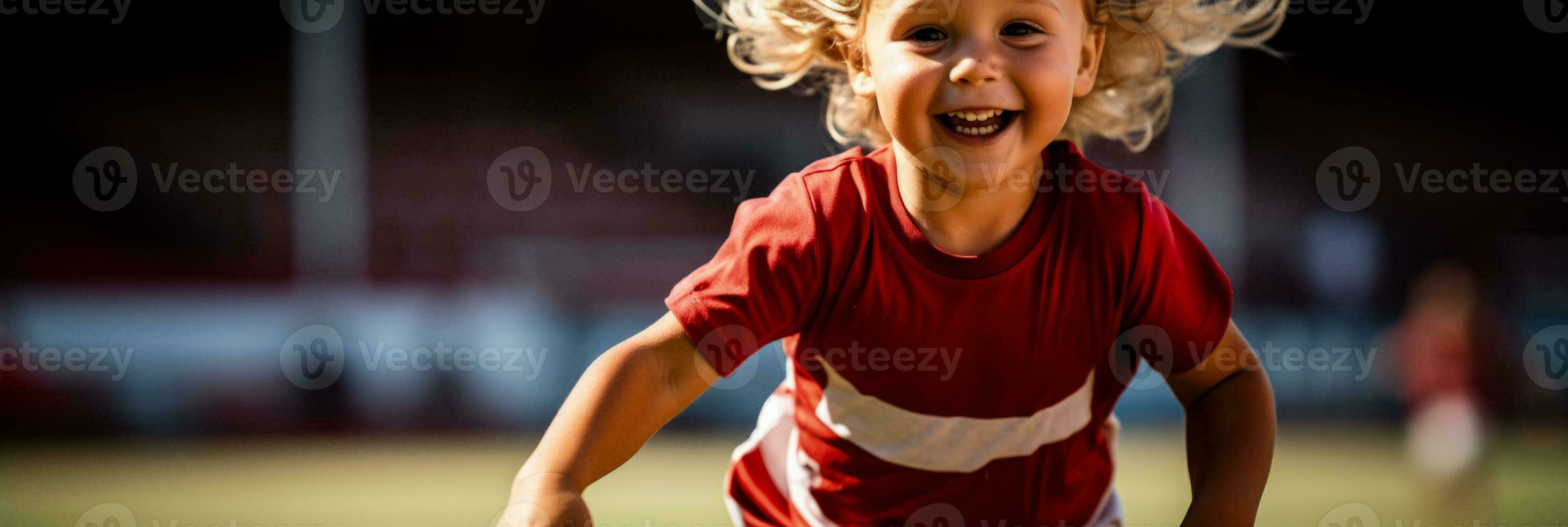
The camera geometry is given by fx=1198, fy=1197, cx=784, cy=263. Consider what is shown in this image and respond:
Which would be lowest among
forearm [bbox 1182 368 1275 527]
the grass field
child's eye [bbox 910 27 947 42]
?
the grass field

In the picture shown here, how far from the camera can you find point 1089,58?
2051mm

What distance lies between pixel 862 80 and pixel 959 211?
0.32m

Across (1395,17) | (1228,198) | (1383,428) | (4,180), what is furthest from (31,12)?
(1395,17)

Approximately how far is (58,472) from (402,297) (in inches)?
156

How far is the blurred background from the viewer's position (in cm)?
941

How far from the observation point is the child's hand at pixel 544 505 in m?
1.38

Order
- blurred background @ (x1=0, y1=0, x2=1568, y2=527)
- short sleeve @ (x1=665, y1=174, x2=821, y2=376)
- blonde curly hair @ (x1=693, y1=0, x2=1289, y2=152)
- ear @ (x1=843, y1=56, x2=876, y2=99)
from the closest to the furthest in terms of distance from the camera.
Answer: short sleeve @ (x1=665, y1=174, x2=821, y2=376), ear @ (x1=843, y1=56, x2=876, y2=99), blonde curly hair @ (x1=693, y1=0, x2=1289, y2=152), blurred background @ (x1=0, y1=0, x2=1568, y2=527)

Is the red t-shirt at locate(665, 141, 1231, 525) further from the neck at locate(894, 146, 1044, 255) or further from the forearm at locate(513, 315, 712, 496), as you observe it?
the forearm at locate(513, 315, 712, 496)

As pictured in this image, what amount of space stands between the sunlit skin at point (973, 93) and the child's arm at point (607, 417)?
1.54ft

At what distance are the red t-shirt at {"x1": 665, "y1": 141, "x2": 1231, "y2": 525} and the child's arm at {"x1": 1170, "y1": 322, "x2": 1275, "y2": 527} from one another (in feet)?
0.19

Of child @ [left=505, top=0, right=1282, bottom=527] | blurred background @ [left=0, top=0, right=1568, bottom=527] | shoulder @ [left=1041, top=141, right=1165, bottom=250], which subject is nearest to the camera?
child @ [left=505, top=0, right=1282, bottom=527]

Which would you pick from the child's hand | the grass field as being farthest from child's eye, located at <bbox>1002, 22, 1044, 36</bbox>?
the grass field

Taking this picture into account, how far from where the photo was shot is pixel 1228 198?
11.3 m

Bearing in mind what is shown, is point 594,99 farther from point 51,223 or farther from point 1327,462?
point 1327,462
